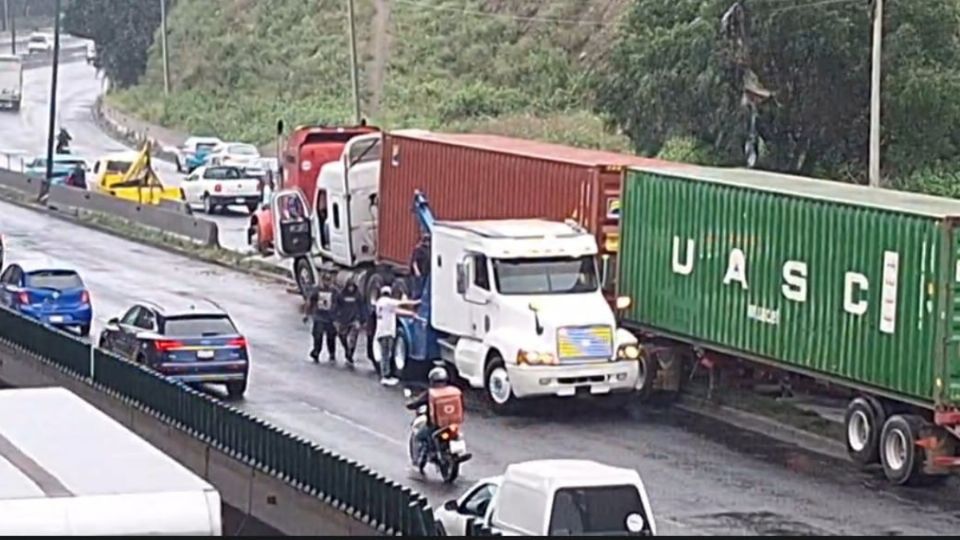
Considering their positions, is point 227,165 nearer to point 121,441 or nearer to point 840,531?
point 840,531

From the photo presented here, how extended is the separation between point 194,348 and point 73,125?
7762 cm

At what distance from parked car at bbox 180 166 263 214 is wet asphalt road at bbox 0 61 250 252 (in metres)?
0.41

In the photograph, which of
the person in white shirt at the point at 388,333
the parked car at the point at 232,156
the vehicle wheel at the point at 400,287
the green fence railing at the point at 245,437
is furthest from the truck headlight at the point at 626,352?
the parked car at the point at 232,156

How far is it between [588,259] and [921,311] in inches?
288

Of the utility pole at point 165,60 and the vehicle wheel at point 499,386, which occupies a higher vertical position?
the utility pole at point 165,60

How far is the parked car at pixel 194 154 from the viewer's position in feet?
268

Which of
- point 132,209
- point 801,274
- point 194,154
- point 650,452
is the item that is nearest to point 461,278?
point 650,452

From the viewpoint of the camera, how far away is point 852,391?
96.9 ft

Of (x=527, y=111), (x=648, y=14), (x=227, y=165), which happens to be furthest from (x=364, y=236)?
(x=527, y=111)

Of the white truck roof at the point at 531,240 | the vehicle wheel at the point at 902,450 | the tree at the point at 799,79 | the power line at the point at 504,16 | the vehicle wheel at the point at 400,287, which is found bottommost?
the vehicle wheel at the point at 902,450

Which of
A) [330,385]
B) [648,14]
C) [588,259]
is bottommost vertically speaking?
[330,385]

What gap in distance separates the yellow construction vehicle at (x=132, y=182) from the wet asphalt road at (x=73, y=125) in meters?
2.24

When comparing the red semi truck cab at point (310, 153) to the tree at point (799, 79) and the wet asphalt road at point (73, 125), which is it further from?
the wet asphalt road at point (73, 125)

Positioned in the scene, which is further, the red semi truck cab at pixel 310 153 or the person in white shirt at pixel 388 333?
the red semi truck cab at pixel 310 153
